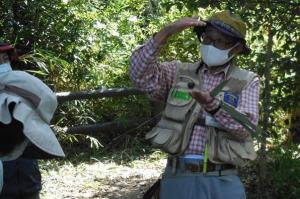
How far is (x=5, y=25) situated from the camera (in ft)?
22.2

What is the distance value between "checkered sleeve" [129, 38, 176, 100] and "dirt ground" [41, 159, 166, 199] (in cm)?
286

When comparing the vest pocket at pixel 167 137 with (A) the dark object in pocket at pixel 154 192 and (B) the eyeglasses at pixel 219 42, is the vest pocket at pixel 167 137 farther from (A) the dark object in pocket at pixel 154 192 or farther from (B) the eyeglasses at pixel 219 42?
(B) the eyeglasses at pixel 219 42

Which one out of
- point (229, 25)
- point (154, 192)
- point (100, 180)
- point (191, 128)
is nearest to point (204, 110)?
point (191, 128)

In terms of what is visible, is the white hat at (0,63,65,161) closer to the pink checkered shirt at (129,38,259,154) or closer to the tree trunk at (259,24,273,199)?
the pink checkered shirt at (129,38,259,154)

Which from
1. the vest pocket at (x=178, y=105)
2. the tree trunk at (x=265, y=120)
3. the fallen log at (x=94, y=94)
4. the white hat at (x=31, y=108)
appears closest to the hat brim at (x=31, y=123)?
the white hat at (x=31, y=108)

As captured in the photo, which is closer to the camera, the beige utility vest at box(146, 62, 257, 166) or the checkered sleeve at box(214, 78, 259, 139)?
the checkered sleeve at box(214, 78, 259, 139)

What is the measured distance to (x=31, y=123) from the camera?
2.13 meters

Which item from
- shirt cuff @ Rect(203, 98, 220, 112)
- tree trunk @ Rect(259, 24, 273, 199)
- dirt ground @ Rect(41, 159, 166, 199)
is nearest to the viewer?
shirt cuff @ Rect(203, 98, 220, 112)

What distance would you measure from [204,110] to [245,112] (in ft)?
0.67

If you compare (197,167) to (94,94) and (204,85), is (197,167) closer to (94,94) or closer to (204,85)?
(204,85)

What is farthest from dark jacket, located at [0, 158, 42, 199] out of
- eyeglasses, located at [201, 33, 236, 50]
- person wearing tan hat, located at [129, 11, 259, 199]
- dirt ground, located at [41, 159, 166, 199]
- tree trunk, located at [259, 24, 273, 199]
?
dirt ground, located at [41, 159, 166, 199]

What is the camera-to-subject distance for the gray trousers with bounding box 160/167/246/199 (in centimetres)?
299

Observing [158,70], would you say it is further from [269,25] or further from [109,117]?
[109,117]

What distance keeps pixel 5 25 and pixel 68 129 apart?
1.43m
